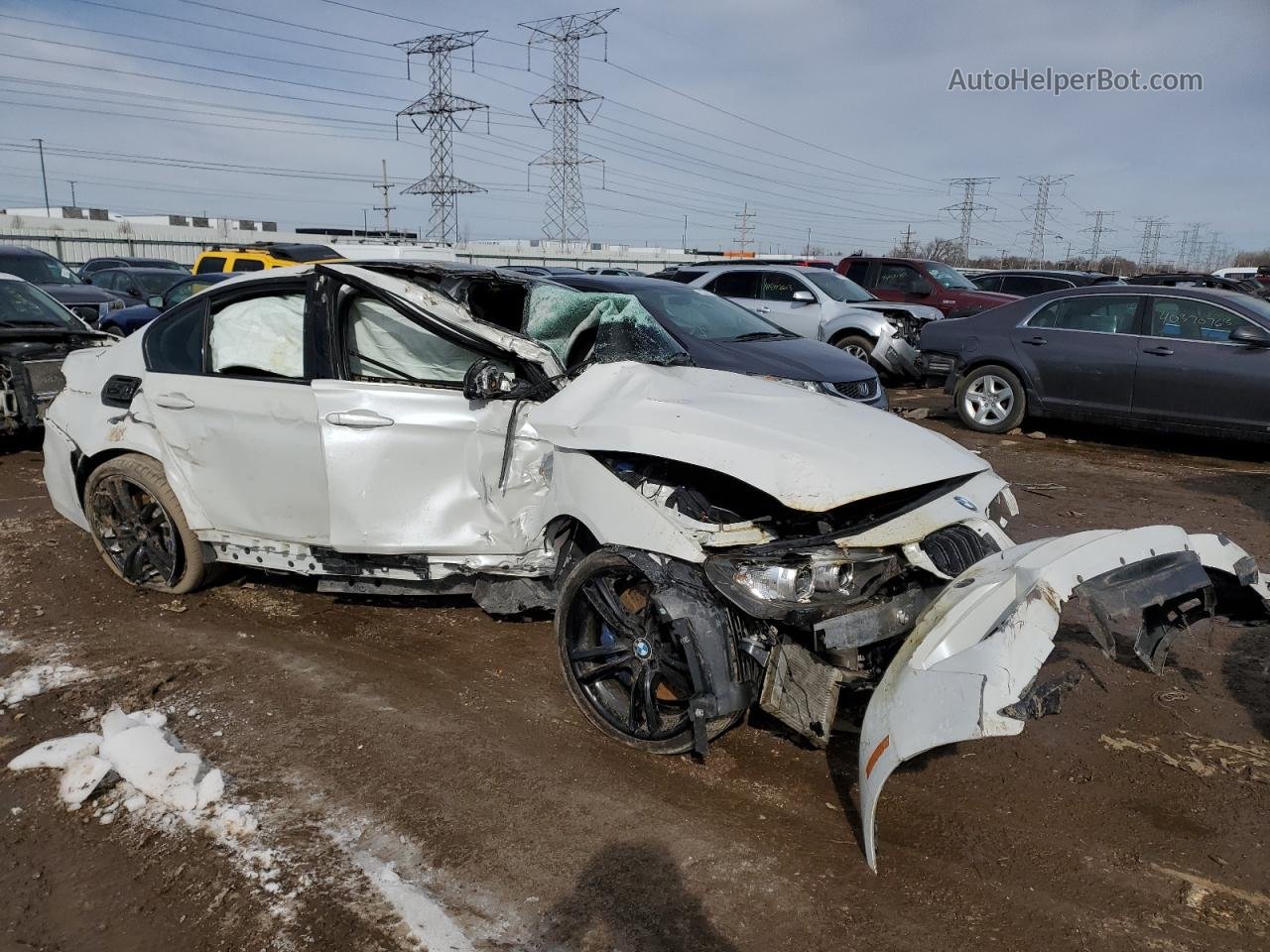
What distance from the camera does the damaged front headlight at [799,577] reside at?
301 centimetres

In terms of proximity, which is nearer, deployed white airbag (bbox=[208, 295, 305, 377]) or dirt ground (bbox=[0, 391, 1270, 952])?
dirt ground (bbox=[0, 391, 1270, 952])

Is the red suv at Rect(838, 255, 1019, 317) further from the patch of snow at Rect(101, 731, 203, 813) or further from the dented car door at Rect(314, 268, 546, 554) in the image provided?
the patch of snow at Rect(101, 731, 203, 813)

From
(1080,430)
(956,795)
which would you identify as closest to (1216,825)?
(956,795)

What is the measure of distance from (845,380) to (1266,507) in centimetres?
339

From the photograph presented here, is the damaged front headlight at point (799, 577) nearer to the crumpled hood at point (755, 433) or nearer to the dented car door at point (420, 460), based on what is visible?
the crumpled hood at point (755, 433)

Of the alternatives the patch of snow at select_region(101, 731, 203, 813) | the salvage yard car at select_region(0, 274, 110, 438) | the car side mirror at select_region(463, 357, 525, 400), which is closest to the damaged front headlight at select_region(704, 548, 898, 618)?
the car side mirror at select_region(463, 357, 525, 400)

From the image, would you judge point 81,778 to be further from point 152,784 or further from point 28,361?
point 28,361

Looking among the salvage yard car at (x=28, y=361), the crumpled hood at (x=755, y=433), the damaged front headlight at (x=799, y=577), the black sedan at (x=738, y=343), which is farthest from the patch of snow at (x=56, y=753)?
the salvage yard car at (x=28, y=361)

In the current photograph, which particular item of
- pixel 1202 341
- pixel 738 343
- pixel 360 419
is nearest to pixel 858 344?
pixel 1202 341

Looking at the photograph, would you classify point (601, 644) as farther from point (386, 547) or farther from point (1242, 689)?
point (1242, 689)

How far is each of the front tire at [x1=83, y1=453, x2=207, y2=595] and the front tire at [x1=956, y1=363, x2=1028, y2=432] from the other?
325 inches

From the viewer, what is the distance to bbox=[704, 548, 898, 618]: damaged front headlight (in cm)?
301

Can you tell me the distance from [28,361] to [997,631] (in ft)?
26.3

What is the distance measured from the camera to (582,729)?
3.57 metres
